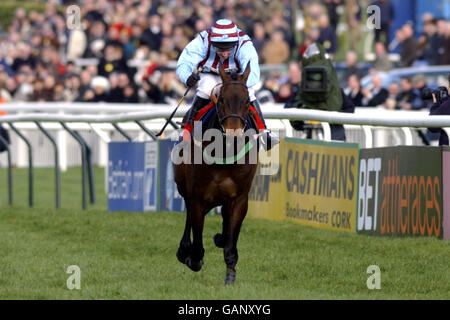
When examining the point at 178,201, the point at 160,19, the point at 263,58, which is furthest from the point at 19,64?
the point at 178,201

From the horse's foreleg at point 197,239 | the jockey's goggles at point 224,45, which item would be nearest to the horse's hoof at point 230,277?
the horse's foreleg at point 197,239

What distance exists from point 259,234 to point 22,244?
2.13 meters

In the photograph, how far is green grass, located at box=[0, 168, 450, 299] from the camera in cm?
791

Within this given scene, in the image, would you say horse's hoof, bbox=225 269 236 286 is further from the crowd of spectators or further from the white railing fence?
the crowd of spectators

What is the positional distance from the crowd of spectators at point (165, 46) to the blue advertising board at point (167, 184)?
4.25m

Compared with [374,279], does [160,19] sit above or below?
above

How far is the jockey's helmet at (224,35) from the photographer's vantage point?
27.9 ft

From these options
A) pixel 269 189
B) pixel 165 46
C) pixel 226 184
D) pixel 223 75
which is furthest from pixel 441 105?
pixel 165 46

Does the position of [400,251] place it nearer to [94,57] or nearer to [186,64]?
[186,64]

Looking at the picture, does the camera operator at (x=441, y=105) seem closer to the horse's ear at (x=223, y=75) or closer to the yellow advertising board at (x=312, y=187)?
the yellow advertising board at (x=312, y=187)

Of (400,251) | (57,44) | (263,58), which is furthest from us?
(57,44)

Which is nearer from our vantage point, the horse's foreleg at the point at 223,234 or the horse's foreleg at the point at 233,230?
the horse's foreleg at the point at 233,230

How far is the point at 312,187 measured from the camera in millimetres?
11195

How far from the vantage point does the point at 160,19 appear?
25391 mm
